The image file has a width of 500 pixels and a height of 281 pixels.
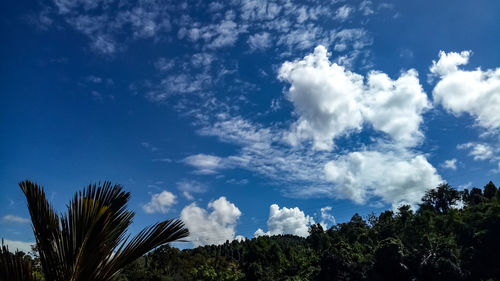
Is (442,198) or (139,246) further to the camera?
(442,198)

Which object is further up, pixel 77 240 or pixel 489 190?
pixel 489 190

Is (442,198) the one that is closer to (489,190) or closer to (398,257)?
(489,190)

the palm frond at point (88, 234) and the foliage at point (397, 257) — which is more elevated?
the foliage at point (397, 257)

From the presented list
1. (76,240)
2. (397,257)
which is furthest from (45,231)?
(397,257)

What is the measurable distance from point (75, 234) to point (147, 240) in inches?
23.1

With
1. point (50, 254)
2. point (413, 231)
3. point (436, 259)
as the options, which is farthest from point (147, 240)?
point (413, 231)

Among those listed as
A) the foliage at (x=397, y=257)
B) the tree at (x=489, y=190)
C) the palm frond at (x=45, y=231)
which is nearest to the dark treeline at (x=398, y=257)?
the foliage at (x=397, y=257)

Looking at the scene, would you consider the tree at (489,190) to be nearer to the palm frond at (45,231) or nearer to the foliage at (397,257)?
the foliage at (397,257)

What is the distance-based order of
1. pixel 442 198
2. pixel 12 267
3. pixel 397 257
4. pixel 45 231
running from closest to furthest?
pixel 12 267 → pixel 45 231 → pixel 397 257 → pixel 442 198

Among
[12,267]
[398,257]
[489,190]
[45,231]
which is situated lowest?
[12,267]

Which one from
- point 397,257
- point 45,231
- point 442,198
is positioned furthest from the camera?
point 442,198

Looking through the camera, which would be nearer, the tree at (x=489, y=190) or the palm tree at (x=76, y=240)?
the palm tree at (x=76, y=240)

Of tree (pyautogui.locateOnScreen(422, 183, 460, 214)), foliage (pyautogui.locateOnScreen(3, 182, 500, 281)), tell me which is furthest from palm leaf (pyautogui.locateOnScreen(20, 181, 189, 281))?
tree (pyautogui.locateOnScreen(422, 183, 460, 214))

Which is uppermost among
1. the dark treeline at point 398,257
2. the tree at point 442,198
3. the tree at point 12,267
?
the tree at point 442,198
